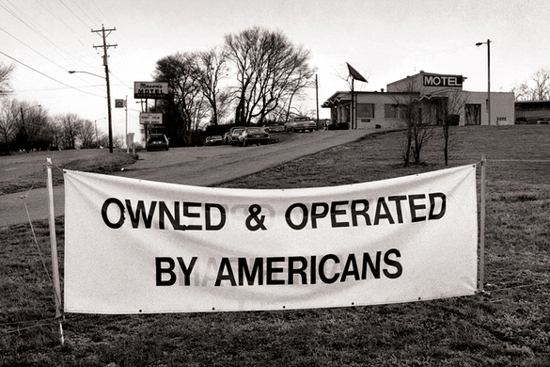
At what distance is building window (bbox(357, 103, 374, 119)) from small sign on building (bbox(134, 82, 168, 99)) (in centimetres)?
2589

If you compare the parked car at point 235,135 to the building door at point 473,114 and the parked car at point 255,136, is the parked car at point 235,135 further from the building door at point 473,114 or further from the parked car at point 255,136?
the building door at point 473,114

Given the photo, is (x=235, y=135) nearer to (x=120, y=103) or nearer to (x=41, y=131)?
(x=120, y=103)

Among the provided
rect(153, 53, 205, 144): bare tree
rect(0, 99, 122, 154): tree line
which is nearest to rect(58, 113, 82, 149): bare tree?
rect(0, 99, 122, 154): tree line

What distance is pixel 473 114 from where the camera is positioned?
64312 mm

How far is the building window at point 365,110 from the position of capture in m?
62.7

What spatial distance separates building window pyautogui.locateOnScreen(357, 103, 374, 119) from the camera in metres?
62.7

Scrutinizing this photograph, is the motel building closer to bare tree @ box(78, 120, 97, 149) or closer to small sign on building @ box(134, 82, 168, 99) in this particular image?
small sign on building @ box(134, 82, 168, 99)

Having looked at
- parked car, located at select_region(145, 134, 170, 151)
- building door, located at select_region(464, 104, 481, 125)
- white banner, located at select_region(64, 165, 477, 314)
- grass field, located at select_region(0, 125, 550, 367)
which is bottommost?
grass field, located at select_region(0, 125, 550, 367)

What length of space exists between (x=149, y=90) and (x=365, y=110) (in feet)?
93.4

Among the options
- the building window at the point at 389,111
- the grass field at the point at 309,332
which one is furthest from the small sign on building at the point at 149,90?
the grass field at the point at 309,332

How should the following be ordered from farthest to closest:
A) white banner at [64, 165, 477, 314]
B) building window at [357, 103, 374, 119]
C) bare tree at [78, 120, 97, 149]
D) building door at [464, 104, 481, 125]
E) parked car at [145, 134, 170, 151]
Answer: bare tree at [78, 120, 97, 149]
building door at [464, 104, 481, 125]
building window at [357, 103, 374, 119]
parked car at [145, 134, 170, 151]
white banner at [64, 165, 477, 314]

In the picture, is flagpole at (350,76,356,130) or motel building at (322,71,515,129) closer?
flagpole at (350,76,356,130)

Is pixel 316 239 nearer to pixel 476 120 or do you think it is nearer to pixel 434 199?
pixel 434 199

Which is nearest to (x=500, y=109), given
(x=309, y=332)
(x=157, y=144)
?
(x=157, y=144)
